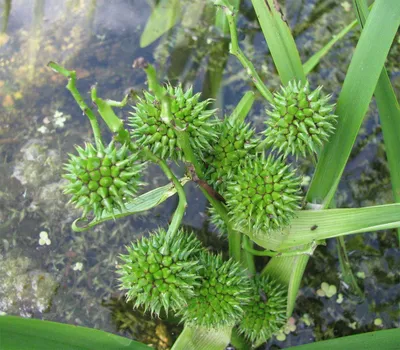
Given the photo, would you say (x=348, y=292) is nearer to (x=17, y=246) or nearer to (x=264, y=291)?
(x=264, y=291)

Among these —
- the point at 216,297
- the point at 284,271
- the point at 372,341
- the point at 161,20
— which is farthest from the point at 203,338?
the point at 161,20

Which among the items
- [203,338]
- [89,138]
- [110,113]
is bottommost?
[203,338]

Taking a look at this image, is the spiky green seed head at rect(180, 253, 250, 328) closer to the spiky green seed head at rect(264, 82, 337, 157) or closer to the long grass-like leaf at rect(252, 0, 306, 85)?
the spiky green seed head at rect(264, 82, 337, 157)

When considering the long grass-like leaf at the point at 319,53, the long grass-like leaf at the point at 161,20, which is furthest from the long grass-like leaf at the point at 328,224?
the long grass-like leaf at the point at 161,20

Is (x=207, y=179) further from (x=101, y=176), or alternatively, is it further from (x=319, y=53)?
(x=319, y=53)

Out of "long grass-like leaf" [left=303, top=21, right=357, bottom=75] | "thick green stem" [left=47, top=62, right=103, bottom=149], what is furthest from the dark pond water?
"thick green stem" [left=47, top=62, right=103, bottom=149]

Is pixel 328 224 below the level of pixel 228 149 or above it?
below

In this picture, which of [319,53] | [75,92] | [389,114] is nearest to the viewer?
[75,92]

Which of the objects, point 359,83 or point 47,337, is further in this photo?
point 359,83
